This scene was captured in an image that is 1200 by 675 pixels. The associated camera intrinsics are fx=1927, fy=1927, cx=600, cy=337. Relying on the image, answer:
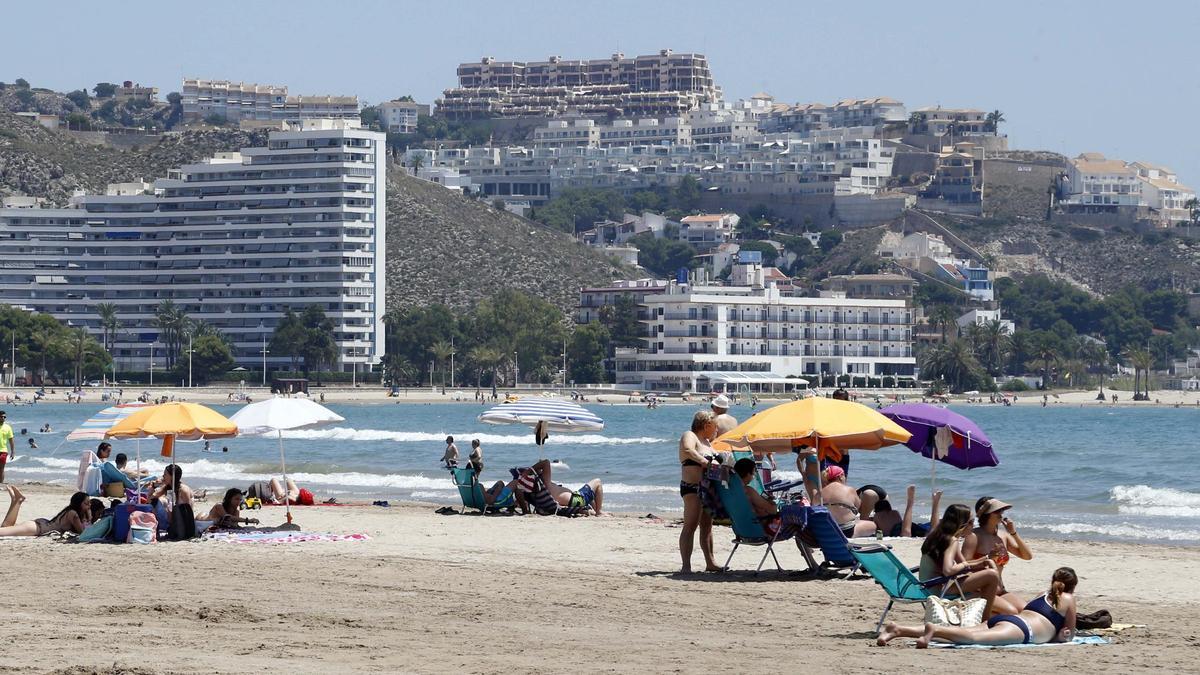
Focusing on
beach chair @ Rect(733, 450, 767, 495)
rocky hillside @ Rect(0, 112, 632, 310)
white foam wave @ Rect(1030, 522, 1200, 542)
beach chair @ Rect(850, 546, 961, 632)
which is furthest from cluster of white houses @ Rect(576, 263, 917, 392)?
beach chair @ Rect(850, 546, 961, 632)

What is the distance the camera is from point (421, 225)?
186875 mm

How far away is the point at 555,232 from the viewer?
196625 millimetres

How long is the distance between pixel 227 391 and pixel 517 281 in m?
51.7

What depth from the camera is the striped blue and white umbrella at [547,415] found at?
23.6 metres

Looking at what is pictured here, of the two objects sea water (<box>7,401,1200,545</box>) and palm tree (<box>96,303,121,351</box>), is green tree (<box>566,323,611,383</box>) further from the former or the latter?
sea water (<box>7,401,1200,545</box>)

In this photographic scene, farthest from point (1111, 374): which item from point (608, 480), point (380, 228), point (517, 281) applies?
point (608, 480)

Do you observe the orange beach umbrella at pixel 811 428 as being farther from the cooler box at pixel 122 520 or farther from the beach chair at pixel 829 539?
the cooler box at pixel 122 520

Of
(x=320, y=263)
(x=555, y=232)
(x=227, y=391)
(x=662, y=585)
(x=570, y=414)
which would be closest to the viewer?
(x=662, y=585)

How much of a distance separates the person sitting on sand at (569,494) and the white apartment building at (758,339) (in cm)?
11443

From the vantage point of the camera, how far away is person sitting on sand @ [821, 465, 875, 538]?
16781 mm

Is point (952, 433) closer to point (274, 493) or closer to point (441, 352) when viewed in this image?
point (274, 493)

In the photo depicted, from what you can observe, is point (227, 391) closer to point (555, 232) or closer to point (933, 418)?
point (555, 232)

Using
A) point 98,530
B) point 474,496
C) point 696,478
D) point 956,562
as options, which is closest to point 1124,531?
point 474,496

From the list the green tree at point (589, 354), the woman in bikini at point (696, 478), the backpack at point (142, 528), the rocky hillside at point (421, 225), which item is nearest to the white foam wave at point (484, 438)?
the backpack at point (142, 528)
